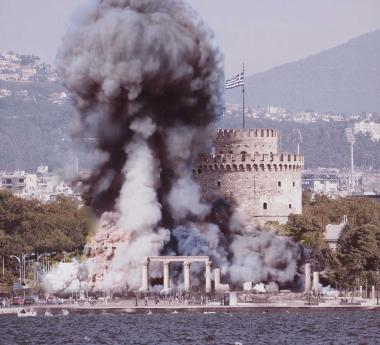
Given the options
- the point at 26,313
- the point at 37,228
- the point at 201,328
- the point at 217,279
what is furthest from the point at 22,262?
the point at 201,328

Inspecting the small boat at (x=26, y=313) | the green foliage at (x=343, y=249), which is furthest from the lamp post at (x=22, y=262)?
the small boat at (x=26, y=313)

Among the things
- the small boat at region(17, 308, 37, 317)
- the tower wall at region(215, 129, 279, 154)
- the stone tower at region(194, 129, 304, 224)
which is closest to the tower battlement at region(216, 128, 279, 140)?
the tower wall at region(215, 129, 279, 154)

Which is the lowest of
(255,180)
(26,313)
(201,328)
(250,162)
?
(201,328)

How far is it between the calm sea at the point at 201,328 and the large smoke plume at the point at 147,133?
34.1 feet

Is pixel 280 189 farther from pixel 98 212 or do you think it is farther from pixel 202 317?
pixel 202 317

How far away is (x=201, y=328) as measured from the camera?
A: 405ft

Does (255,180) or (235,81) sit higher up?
(235,81)

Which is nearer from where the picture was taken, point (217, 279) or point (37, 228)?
point (217, 279)

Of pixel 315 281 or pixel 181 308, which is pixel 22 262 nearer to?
pixel 315 281

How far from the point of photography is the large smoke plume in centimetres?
14550

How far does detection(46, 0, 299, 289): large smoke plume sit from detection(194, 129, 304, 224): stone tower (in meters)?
12.6

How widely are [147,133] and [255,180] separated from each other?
73.4 feet

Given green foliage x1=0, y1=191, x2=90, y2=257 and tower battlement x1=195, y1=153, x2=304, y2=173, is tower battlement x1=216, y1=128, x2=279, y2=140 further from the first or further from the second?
green foliage x1=0, y1=191, x2=90, y2=257

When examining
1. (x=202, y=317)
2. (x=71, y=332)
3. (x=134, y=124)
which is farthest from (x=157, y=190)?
(x=71, y=332)
